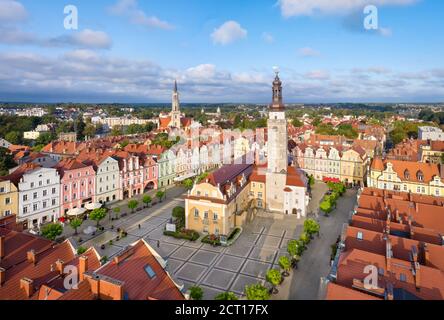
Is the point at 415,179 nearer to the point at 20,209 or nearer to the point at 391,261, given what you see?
the point at 391,261

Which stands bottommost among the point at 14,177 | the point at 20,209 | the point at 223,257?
the point at 223,257

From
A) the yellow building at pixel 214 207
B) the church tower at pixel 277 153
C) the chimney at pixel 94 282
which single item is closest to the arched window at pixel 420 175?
the church tower at pixel 277 153

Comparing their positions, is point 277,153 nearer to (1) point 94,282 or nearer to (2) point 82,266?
(2) point 82,266

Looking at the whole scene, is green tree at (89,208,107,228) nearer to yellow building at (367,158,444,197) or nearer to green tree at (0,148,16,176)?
green tree at (0,148,16,176)

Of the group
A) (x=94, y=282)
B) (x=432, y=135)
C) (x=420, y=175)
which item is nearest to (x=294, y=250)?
(x=94, y=282)

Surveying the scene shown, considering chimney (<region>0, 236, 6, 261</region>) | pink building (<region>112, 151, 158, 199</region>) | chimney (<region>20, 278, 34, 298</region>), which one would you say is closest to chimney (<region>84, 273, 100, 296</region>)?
chimney (<region>20, 278, 34, 298</region>)
